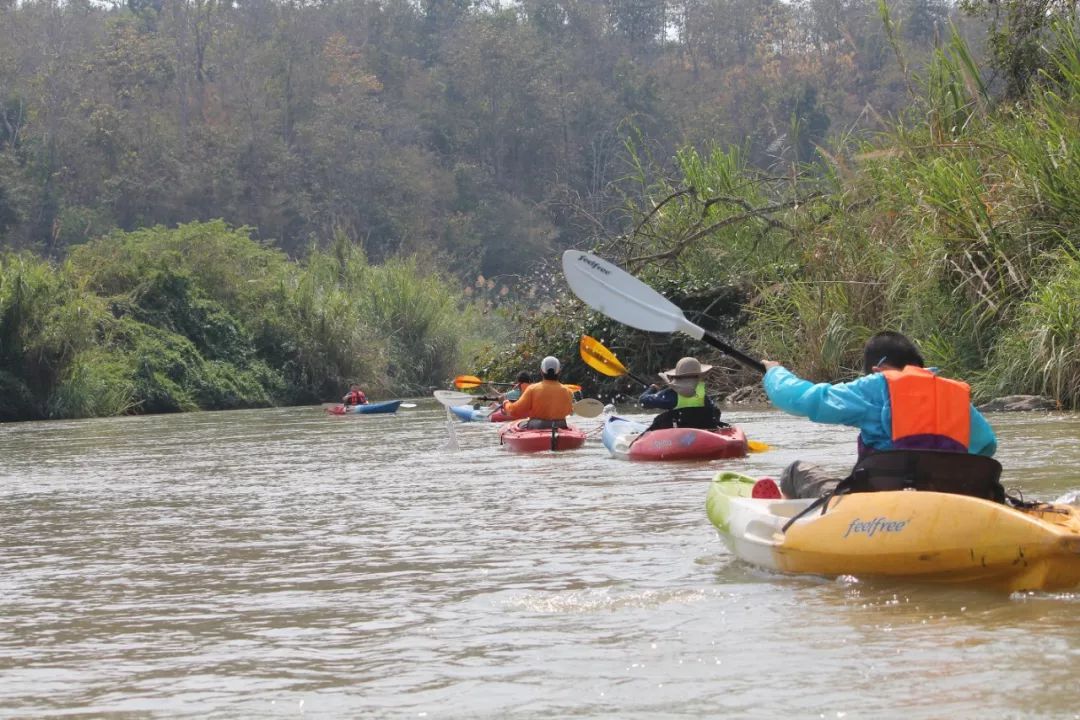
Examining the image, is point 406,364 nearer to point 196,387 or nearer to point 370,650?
point 196,387

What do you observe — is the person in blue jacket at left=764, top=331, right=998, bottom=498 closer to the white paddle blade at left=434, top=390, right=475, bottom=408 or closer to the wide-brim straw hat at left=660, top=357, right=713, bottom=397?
the wide-brim straw hat at left=660, top=357, right=713, bottom=397

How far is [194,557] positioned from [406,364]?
102 feet

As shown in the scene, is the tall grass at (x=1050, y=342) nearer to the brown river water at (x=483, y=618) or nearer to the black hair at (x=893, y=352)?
the brown river water at (x=483, y=618)

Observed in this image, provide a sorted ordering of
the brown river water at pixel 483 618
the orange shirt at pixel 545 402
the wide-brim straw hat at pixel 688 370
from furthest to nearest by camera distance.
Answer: the orange shirt at pixel 545 402
the wide-brim straw hat at pixel 688 370
the brown river water at pixel 483 618

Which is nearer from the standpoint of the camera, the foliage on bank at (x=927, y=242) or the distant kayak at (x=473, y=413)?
the foliage on bank at (x=927, y=242)

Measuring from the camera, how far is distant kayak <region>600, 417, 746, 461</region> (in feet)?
40.3

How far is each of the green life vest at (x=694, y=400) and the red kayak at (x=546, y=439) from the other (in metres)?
1.82

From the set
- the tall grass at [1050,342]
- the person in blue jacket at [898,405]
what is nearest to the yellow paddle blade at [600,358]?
the tall grass at [1050,342]

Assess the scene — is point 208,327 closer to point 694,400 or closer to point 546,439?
point 546,439

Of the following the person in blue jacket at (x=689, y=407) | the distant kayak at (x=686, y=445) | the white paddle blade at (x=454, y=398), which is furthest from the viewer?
the white paddle blade at (x=454, y=398)

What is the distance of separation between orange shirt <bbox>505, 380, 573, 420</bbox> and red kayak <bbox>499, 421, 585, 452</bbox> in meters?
0.15

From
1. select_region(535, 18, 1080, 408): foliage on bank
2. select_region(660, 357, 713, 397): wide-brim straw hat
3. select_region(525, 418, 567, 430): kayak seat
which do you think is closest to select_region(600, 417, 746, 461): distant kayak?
select_region(660, 357, 713, 397): wide-brim straw hat

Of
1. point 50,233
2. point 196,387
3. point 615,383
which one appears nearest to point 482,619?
point 615,383

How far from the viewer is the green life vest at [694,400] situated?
12.8 m
